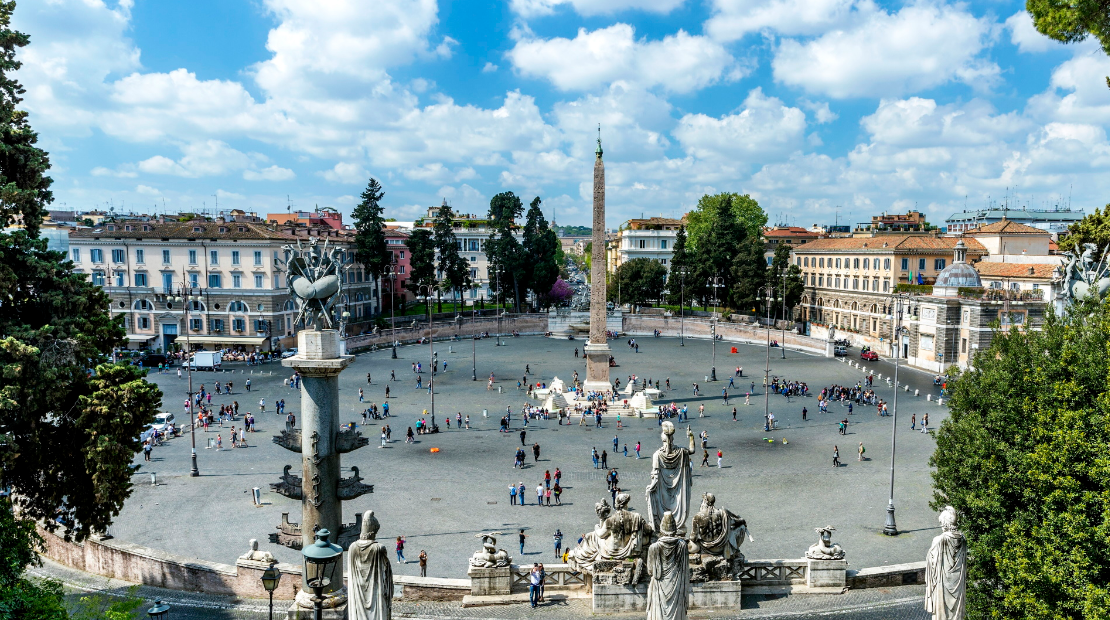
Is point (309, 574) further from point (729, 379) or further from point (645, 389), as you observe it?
point (729, 379)

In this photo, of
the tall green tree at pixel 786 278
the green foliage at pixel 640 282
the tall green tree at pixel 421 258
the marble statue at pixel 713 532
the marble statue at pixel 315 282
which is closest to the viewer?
the marble statue at pixel 315 282

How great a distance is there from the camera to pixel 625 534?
38.7ft

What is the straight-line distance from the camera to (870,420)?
35531 mm

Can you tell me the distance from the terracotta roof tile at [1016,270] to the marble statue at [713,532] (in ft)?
162

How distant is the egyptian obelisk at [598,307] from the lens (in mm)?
42094

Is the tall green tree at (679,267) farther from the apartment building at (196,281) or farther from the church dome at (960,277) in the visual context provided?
the apartment building at (196,281)

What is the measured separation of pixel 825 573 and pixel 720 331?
181 ft

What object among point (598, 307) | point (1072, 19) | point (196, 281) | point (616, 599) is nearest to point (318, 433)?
point (616, 599)

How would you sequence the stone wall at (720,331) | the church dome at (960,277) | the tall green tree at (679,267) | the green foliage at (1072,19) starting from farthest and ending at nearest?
the tall green tree at (679,267), the stone wall at (720,331), the church dome at (960,277), the green foliage at (1072,19)

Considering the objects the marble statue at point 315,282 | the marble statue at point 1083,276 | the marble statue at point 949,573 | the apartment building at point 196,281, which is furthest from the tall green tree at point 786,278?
the marble statue at point 949,573

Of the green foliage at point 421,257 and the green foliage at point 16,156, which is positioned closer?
the green foliage at point 16,156

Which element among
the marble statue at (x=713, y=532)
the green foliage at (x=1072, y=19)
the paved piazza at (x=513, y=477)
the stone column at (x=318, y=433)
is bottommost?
the paved piazza at (x=513, y=477)

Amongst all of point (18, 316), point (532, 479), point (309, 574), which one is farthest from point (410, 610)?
point (532, 479)

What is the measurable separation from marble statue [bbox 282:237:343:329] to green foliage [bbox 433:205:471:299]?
60.5 metres
